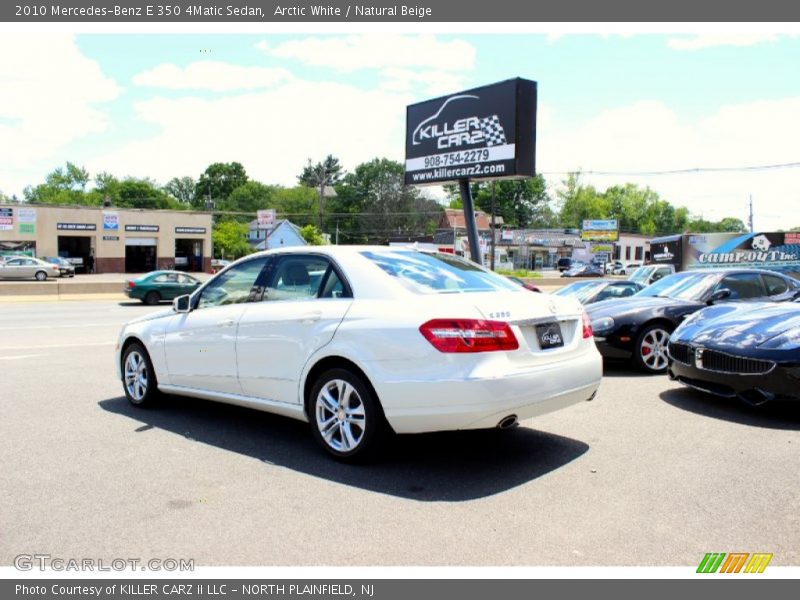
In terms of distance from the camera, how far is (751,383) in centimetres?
611

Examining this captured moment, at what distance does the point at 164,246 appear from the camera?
2263 inches

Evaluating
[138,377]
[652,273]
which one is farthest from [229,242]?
[138,377]

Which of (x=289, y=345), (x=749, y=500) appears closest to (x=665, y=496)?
(x=749, y=500)

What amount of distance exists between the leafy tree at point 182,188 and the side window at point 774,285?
14197cm

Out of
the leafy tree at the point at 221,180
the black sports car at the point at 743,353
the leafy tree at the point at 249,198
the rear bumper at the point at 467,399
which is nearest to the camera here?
the rear bumper at the point at 467,399

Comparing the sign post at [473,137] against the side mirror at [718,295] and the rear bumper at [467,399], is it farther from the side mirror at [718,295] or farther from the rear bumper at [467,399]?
the rear bumper at [467,399]

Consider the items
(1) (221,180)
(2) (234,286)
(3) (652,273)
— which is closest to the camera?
(2) (234,286)

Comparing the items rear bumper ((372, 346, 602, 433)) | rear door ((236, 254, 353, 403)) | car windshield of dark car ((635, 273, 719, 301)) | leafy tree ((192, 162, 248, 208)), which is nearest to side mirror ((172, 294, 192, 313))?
rear door ((236, 254, 353, 403))

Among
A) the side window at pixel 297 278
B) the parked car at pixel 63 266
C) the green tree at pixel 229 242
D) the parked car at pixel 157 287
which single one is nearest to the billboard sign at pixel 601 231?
the green tree at pixel 229 242

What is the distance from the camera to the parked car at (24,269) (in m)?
39.9

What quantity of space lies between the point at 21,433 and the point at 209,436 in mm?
1629

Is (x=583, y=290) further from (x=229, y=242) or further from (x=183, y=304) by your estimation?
(x=229, y=242)

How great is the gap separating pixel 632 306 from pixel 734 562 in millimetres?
5888

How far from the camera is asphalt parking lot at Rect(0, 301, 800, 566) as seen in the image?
3.47 m
